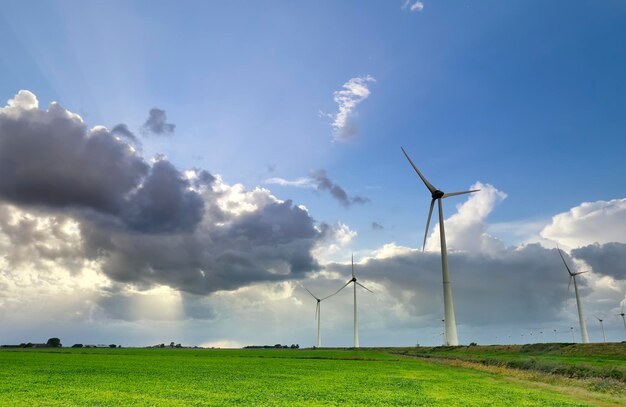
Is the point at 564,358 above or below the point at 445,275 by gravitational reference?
below

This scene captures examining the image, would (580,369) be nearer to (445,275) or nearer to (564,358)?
(564,358)

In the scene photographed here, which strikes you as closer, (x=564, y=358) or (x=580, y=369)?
(x=580, y=369)

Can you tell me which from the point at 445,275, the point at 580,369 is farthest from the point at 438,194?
the point at 580,369

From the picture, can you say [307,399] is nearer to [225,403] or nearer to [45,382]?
[225,403]

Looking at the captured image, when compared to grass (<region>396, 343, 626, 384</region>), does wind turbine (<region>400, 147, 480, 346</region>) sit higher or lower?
higher

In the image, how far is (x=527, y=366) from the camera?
75750 mm

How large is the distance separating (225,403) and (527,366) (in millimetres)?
62248

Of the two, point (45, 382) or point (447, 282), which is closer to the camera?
point (45, 382)

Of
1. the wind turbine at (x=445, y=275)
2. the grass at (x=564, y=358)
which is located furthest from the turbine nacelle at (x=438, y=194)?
the grass at (x=564, y=358)

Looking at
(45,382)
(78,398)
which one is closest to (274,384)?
(78,398)

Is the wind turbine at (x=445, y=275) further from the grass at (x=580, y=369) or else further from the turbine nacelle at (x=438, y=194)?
the grass at (x=580, y=369)

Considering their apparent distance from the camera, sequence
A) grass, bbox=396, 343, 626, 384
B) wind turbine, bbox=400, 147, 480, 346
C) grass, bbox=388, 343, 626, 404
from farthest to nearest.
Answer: wind turbine, bbox=400, 147, 480, 346 → grass, bbox=396, 343, 626, 384 → grass, bbox=388, 343, 626, 404

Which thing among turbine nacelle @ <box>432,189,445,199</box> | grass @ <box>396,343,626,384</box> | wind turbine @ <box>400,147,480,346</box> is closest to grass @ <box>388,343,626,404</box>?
grass @ <box>396,343,626,384</box>

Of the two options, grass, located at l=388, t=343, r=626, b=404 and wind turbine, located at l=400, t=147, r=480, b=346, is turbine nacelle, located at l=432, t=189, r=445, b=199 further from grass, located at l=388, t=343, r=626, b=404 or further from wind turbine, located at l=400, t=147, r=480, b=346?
grass, located at l=388, t=343, r=626, b=404
